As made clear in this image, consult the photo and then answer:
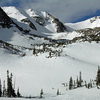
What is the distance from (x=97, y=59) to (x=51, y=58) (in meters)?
35.8

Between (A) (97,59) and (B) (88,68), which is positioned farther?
(A) (97,59)

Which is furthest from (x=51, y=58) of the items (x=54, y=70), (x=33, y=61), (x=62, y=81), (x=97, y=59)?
(x=62, y=81)

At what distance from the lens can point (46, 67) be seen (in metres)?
147

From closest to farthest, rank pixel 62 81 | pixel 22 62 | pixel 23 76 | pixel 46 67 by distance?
pixel 62 81 < pixel 23 76 < pixel 46 67 < pixel 22 62

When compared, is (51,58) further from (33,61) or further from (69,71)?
(69,71)

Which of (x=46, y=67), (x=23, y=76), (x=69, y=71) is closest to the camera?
(x=23, y=76)

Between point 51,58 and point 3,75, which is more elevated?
point 51,58

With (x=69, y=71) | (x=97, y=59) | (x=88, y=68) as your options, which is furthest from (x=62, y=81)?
(x=97, y=59)

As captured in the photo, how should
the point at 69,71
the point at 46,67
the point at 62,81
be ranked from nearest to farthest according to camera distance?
the point at 62,81 → the point at 69,71 → the point at 46,67

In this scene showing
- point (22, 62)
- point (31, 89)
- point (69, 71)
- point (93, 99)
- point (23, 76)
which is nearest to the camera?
point (93, 99)

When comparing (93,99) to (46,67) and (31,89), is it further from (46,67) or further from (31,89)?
(46,67)

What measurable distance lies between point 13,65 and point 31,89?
54.1 meters

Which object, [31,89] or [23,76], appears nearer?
[31,89]

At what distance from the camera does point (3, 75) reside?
12506 cm
